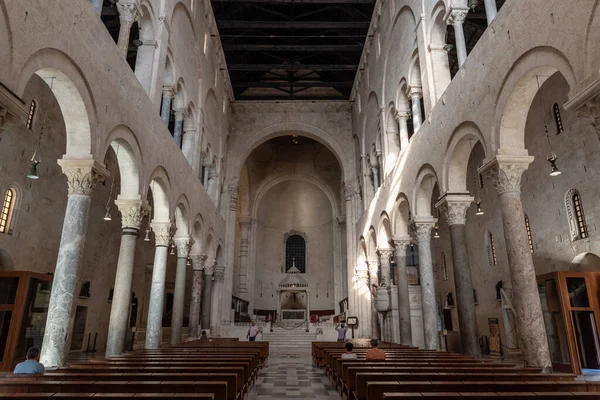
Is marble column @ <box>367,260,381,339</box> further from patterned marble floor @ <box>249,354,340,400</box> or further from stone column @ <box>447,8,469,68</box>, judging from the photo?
stone column @ <box>447,8,469,68</box>

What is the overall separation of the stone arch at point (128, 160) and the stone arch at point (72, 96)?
1.47m

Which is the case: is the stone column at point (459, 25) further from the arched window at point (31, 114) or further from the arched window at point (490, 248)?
the arched window at point (31, 114)

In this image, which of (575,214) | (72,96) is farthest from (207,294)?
(575,214)

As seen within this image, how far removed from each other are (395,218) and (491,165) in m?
7.96

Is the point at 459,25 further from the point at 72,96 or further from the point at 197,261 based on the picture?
the point at 197,261

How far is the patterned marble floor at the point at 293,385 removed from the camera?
8.01 meters

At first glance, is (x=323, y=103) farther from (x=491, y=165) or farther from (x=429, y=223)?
(x=491, y=165)

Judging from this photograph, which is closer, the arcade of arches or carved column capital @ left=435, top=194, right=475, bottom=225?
the arcade of arches

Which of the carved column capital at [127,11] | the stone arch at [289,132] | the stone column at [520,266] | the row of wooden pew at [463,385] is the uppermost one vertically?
the stone arch at [289,132]

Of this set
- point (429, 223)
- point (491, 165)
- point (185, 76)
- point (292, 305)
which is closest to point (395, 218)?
point (429, 223)

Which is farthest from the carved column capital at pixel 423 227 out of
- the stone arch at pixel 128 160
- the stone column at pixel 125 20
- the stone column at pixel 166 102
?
the stone column at pixel 125 20

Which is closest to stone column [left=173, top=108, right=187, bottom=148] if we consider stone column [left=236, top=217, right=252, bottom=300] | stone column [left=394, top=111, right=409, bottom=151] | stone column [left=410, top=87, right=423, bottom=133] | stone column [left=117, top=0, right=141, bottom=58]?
stone column [left=117, top=0, right=141, bottom=58]

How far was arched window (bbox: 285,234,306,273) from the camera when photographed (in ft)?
123

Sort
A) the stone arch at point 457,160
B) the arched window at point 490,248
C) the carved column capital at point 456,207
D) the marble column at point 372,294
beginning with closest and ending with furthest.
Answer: the stone arch at point 457,160, the carved column capital at point 456,207, the arched window at point 490,248, the marble column at point 372,294
